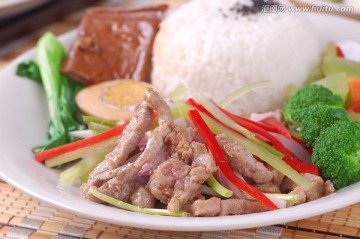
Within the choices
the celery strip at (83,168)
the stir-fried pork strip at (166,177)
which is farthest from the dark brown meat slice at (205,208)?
the celery strip at (83,168)

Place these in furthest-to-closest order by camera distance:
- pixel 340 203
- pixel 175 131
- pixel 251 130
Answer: pixel 251 130 → pixel 175 131 → pixel 340 203

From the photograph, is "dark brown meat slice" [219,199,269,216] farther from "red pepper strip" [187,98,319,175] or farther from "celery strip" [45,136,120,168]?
"celery strip" [45,136,120,168]

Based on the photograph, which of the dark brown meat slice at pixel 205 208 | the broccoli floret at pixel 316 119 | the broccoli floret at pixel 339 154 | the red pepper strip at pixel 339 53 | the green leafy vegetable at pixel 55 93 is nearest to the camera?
the dark brown meat slice at pixel 205 208

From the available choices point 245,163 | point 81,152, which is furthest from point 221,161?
point 81,152

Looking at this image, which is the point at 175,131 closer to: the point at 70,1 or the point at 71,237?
the point at 71,237

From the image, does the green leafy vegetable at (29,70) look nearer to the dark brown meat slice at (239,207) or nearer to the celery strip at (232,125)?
the celery strip at (232,125)

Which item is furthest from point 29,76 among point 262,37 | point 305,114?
point 305,114
